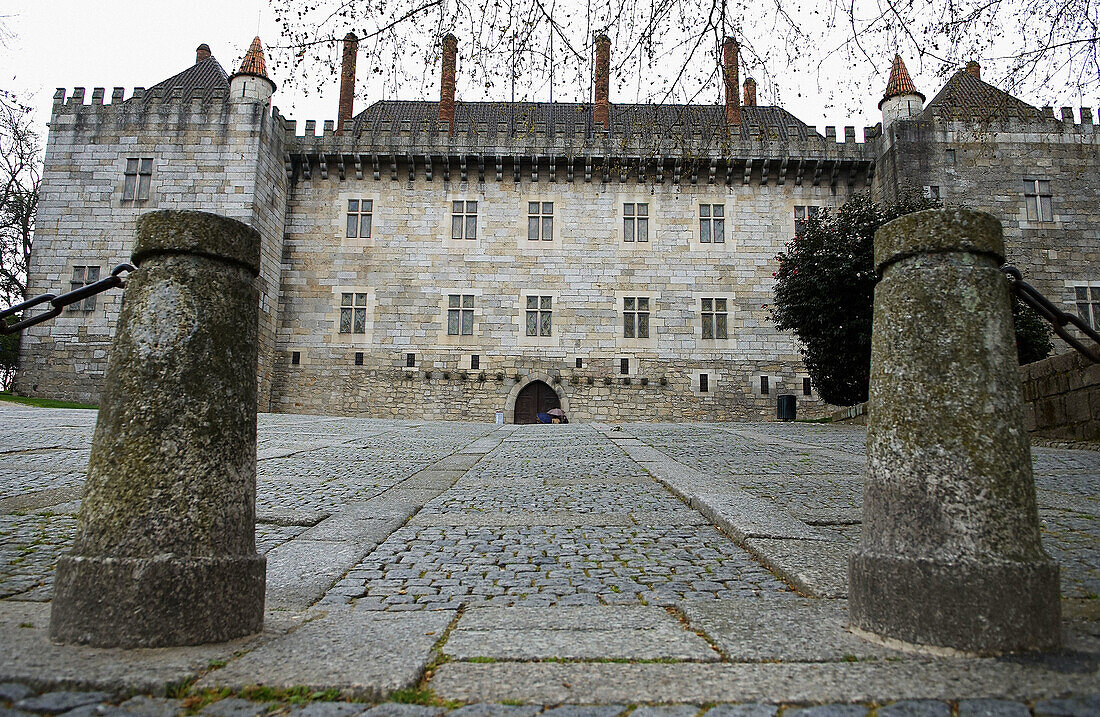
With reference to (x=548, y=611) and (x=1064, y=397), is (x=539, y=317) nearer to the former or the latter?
(x=1064, y=397)

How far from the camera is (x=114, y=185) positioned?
22391 mm

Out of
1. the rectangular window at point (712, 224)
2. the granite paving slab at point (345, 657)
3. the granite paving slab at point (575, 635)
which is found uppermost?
the rectangular window at point (712, 224)

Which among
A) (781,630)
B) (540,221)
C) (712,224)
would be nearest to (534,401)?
(540,221)

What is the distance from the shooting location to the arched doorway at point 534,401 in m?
23.4

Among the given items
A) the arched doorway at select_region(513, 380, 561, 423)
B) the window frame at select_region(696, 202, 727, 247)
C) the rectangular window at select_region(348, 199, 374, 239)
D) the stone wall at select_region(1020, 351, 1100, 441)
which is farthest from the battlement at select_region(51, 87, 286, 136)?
the stone wall at select_region(1020, 351, 1100, 441)

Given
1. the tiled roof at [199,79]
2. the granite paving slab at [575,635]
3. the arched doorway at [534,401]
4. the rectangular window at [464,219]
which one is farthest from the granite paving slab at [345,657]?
the tiled roof at [199,79]

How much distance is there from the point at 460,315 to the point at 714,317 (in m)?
8.43

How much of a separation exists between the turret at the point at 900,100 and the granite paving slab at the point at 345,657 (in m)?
25.2

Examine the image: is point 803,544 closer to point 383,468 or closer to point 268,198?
point 383,468

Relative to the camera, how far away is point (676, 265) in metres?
24.2

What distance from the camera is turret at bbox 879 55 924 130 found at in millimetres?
22891

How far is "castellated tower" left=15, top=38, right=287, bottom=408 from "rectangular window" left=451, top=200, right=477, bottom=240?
5.86 m

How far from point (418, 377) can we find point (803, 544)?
20.4 m

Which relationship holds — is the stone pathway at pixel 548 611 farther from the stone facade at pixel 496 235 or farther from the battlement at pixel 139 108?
the battlement at pixel 139 108
